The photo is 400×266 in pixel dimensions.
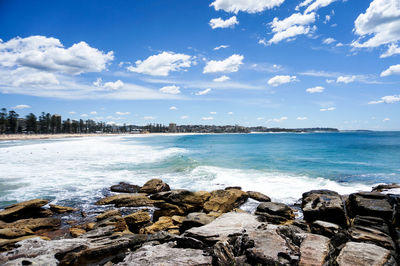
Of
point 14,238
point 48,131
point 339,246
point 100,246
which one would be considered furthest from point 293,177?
point 48,131

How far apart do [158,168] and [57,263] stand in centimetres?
1959

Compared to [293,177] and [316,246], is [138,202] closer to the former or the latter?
[316,246]

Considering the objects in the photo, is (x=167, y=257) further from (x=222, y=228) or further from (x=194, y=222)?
(x=194, y=222)

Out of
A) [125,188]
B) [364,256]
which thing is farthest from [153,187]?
[364,256]

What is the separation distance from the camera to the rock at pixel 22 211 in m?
10.8

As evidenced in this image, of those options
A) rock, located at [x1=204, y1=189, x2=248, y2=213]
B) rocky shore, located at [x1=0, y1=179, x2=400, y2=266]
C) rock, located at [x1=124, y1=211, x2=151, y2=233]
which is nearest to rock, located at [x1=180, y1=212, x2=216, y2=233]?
rocky shore, located at [x1=0, y1=179, x2=400, y2=266]

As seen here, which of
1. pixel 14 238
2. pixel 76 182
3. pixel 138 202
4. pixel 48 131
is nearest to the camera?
pixel 14 238

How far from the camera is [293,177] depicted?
21328 mm

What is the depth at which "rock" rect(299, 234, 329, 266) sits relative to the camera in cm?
513

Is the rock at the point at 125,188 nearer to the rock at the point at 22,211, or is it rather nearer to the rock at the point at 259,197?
the rock at the point at 22,211

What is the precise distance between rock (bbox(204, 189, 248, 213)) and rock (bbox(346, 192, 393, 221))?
5.64 m

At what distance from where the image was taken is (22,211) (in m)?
11.3

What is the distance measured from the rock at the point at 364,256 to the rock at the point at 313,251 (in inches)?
13.8

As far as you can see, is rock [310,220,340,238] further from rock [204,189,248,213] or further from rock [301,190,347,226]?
rock [204,189,248,213]
